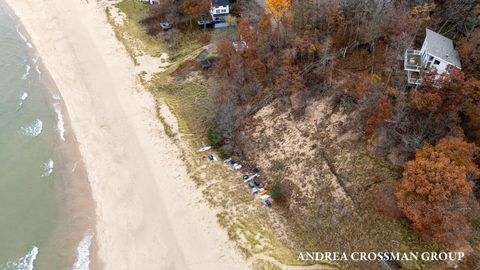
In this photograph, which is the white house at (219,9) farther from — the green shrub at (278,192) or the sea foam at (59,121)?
the green shrub at (278,192)

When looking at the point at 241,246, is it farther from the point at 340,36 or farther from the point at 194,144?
the point at 340,36

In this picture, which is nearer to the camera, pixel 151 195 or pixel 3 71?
pixel 151 195

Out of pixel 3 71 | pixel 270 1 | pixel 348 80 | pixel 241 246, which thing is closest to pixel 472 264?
pixel 241 246

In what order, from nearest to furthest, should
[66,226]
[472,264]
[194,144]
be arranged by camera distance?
[472,264], [66,226], [194,144]

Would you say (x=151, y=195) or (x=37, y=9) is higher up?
(x=37, y=9)

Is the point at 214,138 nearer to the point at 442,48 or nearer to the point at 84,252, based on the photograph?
the point at 84,252

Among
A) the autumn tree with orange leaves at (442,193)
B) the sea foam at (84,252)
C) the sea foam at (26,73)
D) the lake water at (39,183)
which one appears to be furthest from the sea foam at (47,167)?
the autumn tree with orange leaves at (442,193)

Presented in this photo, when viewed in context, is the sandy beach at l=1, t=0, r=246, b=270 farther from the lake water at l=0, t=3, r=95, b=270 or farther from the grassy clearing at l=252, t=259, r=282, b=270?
the lake water at l=0, t=3, r=95, b=270

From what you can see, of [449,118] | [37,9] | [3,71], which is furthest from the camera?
[37,9]
